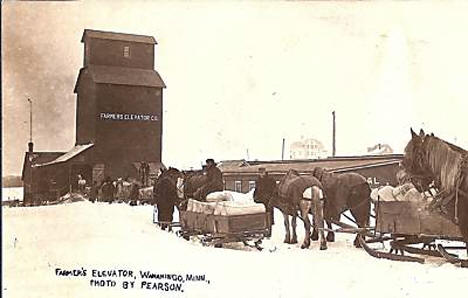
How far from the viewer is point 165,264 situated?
2543 millimetres

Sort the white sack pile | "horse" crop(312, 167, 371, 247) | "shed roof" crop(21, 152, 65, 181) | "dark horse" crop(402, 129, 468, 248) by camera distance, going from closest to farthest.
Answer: "dark horse" crop(402, 129, 468, 248)
the white sack pile
"horse" crop(312, 167, 371, 247)
"shed roof" crop(21, 152, 65, 181)

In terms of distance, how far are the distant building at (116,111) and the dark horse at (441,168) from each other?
1097mm

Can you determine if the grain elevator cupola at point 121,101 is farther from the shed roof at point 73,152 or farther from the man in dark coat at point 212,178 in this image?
the man in dark coat at point 212,178

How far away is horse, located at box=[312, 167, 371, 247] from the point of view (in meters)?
2.34

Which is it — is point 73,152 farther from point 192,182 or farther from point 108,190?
point 192,182

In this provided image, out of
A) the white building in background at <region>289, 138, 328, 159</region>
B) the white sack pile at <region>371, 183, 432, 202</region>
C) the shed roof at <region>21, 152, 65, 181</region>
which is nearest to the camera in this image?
the white sack pile at <region>371, 183, 432, 202</region>

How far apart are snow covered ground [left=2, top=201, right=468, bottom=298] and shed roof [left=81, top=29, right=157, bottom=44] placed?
750 mm

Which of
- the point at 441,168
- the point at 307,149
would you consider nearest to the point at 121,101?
the point at 307,149

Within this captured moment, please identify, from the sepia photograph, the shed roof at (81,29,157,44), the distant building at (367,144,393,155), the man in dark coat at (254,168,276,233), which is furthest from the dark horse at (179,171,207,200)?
the distant building at (367,144,393,155)

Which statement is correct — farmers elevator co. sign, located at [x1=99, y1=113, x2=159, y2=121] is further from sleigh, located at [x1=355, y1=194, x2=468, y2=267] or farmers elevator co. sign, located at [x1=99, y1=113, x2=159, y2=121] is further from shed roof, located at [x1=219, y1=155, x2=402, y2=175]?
sleigh, located at [x1=355, y1=194, x2=468, y2=267]

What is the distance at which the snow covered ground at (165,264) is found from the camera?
2.25 metres

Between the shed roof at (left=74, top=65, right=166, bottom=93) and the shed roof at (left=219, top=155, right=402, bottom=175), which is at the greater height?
the shed roof at (left=74, top=65, right=166, bottom=93)

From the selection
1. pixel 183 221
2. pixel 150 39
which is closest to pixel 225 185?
pixel 183 221

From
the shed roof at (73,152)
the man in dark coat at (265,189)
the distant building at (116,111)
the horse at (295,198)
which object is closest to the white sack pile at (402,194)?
the horse at (295,198)
